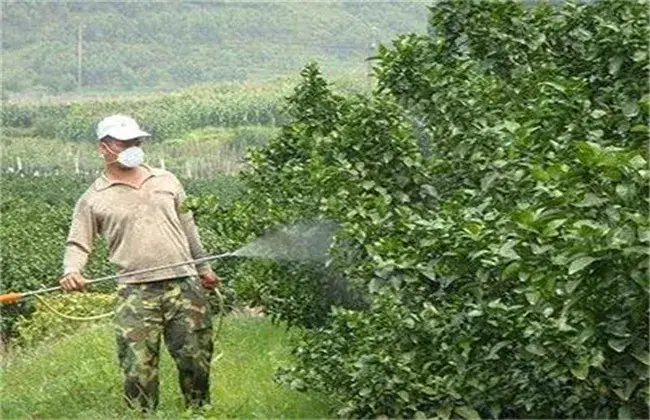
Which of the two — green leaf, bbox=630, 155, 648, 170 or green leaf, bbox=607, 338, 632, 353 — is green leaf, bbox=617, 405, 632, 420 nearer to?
green leaf, bbox=607, 338, 632, 353

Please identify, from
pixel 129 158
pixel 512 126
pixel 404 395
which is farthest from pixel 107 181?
pixel 512 126

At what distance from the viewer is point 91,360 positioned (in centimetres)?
1038

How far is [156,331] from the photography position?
305 inches

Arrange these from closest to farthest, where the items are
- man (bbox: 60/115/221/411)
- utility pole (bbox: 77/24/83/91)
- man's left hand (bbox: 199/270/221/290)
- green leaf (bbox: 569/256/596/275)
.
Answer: green leaf (bbox: 569/256/596/275)
man (bbox: 60/115/221/411)
man's left hand (bbox: 199/270/221/290)
utility pole (bbox: 77/24/83/91)

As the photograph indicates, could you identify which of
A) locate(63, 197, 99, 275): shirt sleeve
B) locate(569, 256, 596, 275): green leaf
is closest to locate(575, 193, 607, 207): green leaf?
locate(569, 256, 596, 275): green leaf

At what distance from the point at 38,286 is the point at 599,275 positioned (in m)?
15.5

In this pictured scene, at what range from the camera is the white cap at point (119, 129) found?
25.5ft

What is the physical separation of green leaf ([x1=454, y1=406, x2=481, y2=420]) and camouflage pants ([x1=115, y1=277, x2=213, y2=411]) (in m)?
1.74

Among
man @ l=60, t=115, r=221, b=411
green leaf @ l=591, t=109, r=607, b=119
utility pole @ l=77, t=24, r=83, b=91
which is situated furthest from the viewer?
utility pole @ l=77, t=24, r=83, b=91

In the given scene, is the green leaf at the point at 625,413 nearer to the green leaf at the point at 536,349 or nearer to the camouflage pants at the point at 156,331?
the green leaf at the point at 536,349

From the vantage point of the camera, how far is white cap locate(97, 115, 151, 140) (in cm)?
779

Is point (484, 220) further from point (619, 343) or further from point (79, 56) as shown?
point (79, 56)

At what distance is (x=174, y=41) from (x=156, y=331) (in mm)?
75373

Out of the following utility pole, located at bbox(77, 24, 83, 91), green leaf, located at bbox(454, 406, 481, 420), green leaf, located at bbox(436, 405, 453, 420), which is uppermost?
green leaf, located at bbox(454, 406, 481, 420)
